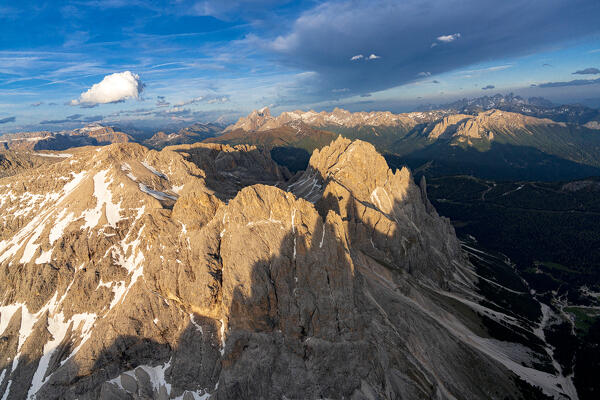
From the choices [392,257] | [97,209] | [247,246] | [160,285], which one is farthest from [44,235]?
[392,257]

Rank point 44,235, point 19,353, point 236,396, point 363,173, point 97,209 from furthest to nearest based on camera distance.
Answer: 1. point 363,173
2. point 97,209
3. point 44,235
4. point 19,353
5. point 236,396

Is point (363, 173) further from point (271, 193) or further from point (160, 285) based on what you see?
point (160, 285)

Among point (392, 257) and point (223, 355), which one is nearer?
point (223, 355)

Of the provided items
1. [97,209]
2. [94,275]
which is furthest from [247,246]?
[97,209]

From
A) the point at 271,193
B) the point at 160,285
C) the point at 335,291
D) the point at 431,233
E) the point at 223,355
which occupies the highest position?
the point at 271,193

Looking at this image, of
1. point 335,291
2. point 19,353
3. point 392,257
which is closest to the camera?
point 19,353

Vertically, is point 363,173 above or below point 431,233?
above

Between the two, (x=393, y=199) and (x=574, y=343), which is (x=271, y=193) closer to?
(x=393, y=199)
